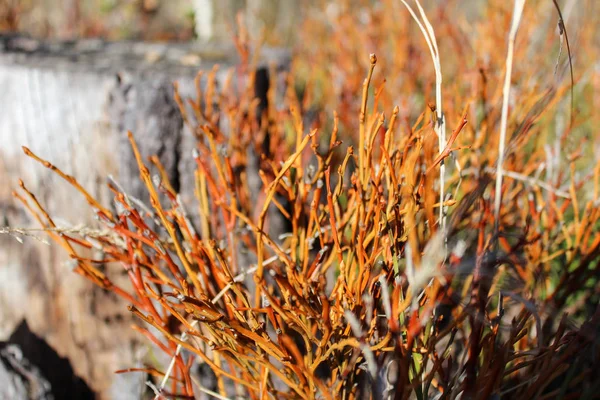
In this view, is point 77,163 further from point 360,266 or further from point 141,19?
point 141,19

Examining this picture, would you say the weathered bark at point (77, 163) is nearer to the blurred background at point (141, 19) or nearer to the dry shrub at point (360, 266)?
the dry shrub at point (360, 266)

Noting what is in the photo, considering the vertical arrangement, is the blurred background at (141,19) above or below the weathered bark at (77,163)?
above

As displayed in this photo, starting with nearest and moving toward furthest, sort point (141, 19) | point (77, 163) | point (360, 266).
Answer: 1. point (360, 266)
2. point (77, 163)
3. point (141, 19)

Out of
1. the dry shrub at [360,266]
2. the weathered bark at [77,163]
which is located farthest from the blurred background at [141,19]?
the dry shrub at [360,266]

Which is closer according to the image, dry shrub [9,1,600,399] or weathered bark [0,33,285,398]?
dry shrub [9,1,600,399]

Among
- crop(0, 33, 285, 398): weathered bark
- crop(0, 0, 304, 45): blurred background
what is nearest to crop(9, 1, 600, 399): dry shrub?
crop(0, 33, 285, 398): weathered bark

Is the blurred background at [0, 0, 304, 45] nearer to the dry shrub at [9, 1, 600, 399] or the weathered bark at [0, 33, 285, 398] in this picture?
the weathered bark at [0, 33, 285, 398]

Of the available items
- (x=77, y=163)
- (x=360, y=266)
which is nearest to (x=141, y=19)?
(x=77, y=163)
